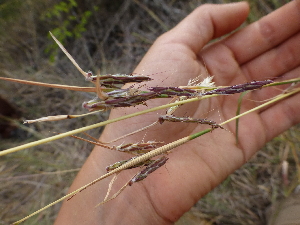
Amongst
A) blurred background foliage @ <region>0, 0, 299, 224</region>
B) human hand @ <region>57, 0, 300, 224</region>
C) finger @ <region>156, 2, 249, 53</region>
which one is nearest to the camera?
human hand @ <region>57, 0, 300, 224</region>

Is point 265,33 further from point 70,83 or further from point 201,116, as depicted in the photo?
point 70,83

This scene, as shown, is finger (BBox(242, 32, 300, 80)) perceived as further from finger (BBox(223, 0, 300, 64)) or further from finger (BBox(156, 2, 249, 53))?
finger (BBox(156, 2, 249, 53))

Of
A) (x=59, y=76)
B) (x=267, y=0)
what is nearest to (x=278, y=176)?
(x=267, y=0)

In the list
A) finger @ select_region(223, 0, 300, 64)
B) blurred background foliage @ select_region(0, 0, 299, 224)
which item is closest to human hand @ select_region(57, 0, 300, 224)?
finger @ select_region(223, 0, 300, 64)

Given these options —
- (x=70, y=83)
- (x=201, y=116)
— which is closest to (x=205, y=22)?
(x=201, y=116)

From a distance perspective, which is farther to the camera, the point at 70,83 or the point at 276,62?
the point at 70,83

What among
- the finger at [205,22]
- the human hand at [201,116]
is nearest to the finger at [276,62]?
the human hand at [201,116]

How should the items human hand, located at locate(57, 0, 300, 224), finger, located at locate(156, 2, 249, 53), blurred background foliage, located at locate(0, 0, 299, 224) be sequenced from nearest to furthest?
human hand, located at locate(57, 0, 300, 224)
finger, located at locate(156, 2, 249, 53)
blurred background foliage, located at locate(0, 0, 299, 224)
